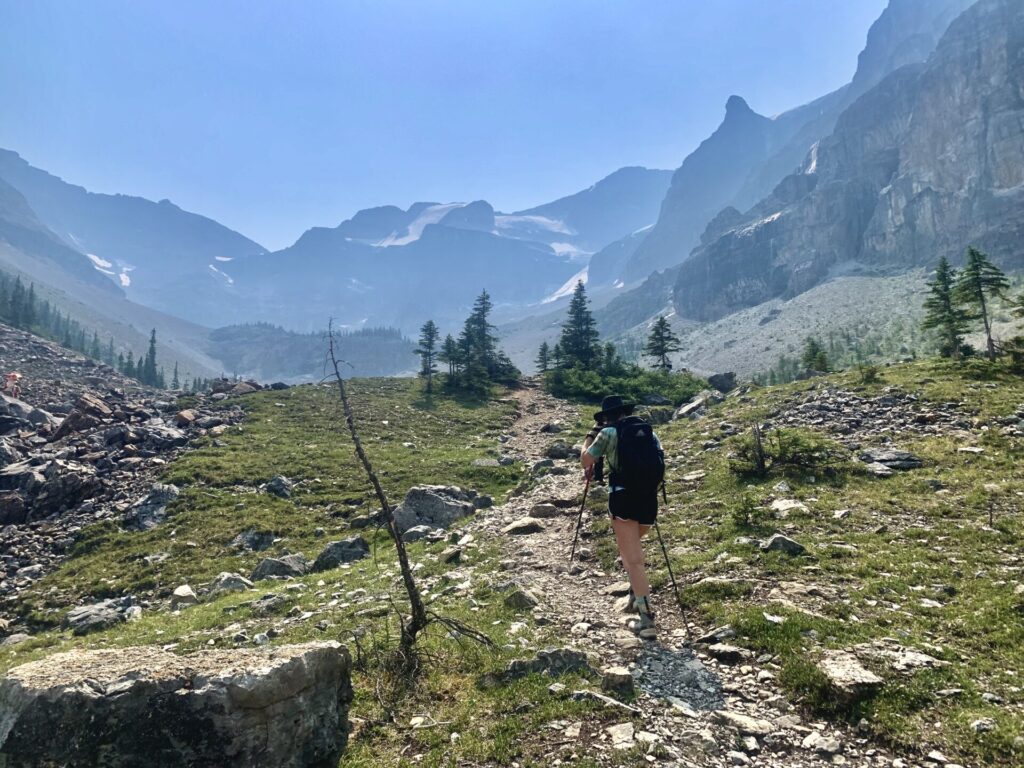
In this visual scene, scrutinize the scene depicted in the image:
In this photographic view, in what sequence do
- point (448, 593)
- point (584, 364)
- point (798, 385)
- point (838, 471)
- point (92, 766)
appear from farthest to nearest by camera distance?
point (584, 364), point (798, 385), point (838, 471), point (448, 593), point (92, 766)

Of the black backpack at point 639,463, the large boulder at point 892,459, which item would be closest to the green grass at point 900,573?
the large boulder at point 892,459

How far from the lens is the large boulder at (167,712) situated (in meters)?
4.52

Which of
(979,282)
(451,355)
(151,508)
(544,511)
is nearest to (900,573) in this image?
(544,511)

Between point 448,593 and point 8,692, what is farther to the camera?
point 448,593

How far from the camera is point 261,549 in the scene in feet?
67.4

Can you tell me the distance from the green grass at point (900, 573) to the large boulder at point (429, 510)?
859 centimetres

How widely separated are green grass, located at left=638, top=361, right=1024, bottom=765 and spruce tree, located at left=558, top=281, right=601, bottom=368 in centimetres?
5450

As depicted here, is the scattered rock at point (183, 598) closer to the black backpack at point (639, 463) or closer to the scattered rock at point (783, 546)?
the black backpack at point (639, 463)

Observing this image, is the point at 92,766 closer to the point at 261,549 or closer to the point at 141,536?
the point at 261,549

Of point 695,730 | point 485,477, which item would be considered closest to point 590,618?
point 695,730

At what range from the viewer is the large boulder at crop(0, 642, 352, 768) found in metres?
4.52

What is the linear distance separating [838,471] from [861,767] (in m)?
12.9

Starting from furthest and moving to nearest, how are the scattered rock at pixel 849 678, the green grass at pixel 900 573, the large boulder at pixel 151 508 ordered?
the large boulder at pixel 151 508 → the scattered rock at pixel 849 678 → the green grass at pixel 900 573

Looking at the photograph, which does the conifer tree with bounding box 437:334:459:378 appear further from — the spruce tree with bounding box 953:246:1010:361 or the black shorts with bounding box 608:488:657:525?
the black shorts with bounding box 608:488:657:525
